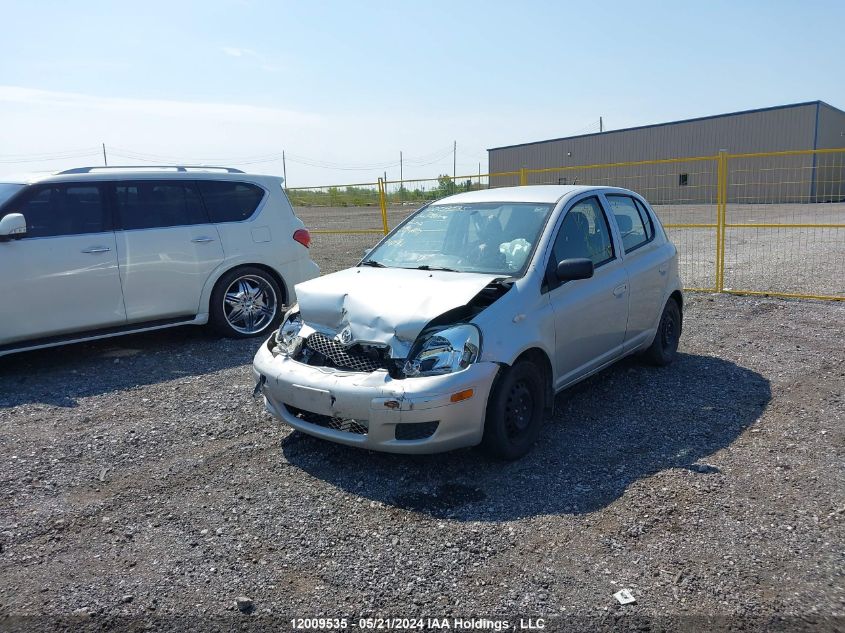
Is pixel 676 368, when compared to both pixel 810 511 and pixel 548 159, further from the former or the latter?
pixel 548 159

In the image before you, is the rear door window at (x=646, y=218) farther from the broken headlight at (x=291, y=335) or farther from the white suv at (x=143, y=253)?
the white suv at (x=143, y=253)

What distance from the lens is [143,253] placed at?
7211mm

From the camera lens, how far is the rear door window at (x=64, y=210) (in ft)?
21.9

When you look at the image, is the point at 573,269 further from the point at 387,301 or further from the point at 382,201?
the point at 382,201

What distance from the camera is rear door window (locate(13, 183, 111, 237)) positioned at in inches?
263

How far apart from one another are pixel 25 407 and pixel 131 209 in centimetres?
233

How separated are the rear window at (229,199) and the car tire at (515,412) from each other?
15.0ft

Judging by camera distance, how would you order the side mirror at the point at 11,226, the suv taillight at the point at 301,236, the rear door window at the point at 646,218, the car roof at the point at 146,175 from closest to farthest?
the side mirror at the point at 11,226
the rear door window at the point at 646,218
the car roof at the point at 146,175
the suv taillight at the point at 301,236

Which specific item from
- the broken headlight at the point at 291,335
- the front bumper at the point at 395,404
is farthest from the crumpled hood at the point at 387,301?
the front bumper at the point at 395,404

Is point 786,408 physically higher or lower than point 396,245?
lower

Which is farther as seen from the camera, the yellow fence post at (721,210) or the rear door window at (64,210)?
the yellow fence post at (721,210)

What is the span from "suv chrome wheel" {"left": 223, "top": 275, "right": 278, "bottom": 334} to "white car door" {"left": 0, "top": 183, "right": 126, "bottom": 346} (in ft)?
3.91

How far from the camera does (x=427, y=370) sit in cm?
421

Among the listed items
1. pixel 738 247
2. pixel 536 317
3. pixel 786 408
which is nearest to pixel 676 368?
pixel 786 408
